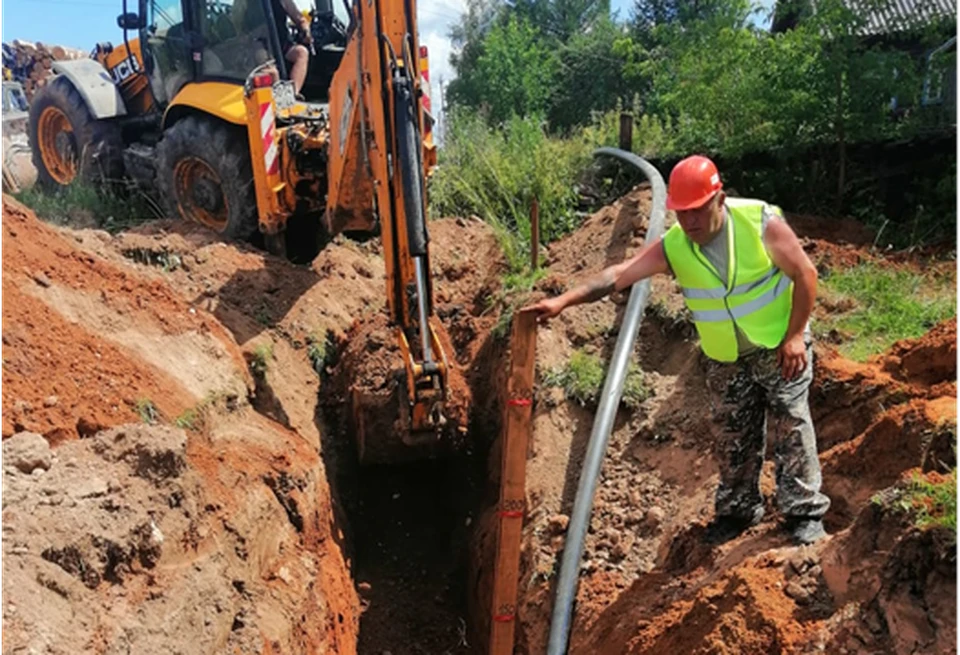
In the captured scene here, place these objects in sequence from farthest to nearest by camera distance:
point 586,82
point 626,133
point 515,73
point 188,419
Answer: point 586,82, point 515,73, point 626,133, point 188,419

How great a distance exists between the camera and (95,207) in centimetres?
907

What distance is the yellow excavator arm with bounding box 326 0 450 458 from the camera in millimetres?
5023

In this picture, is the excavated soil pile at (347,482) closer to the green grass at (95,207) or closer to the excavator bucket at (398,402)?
the excavator bucket at (398,402)

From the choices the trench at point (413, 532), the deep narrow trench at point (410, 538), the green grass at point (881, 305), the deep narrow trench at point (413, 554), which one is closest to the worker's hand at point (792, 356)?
the green grass at point (881, 305)

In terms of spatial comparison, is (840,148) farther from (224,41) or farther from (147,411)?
(147,411)

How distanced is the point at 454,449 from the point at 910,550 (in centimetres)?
389

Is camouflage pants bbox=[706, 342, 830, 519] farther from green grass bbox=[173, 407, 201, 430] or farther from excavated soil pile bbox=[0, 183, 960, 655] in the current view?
green grass bbox=[173, 407, 201, 430]

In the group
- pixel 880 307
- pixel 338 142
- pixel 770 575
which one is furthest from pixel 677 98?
pixel 770 575

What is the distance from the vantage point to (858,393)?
4562 mm

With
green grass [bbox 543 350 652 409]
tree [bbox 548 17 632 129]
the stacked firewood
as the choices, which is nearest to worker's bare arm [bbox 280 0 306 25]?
green grass [bbox 543 350 652 409]

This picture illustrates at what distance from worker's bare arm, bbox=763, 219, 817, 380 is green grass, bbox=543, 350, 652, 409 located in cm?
194

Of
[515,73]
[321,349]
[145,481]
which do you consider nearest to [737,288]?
[145,481]

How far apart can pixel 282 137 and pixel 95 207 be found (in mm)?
3630

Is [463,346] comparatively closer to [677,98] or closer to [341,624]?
[341,624]
